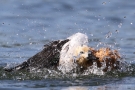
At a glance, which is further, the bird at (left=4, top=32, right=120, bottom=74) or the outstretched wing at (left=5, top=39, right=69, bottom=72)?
the outstretched wing at (left=5, top=39, right=69, bottom=72)

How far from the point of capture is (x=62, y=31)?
1521cm

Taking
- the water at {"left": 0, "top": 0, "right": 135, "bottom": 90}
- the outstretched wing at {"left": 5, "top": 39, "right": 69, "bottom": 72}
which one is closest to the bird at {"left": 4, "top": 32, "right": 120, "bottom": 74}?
the outstretched wing at {"left": 5, "top": 39, "right": 69, "bottom": 72}

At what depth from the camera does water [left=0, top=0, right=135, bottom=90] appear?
9.54 m

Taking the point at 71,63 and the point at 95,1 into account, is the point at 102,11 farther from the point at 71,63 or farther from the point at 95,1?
the point at 71,63

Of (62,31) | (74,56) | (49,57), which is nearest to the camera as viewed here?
(74,56)

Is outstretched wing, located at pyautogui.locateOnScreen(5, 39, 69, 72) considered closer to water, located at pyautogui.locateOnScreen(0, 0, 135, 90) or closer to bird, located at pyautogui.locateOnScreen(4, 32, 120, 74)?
bird, located at pyautogui.locateOnScreen(4, 32, 120, 74)

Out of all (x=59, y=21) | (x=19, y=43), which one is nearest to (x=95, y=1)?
(x=59, y=21)

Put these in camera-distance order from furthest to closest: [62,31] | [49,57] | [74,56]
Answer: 1. [62,31]
2. [49,57]
3. [74,56]

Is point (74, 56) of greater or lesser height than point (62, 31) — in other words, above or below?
below

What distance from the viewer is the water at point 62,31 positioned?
9539mm

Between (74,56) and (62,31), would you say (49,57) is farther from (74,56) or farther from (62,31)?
(62,31)

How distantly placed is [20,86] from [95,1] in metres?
10.6

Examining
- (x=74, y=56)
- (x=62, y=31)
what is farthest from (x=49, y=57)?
(x=62, y=31)

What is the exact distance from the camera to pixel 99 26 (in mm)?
16312
